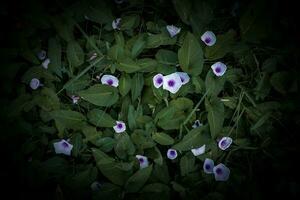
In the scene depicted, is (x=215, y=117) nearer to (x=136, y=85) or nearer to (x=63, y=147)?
(x=136, y=85)

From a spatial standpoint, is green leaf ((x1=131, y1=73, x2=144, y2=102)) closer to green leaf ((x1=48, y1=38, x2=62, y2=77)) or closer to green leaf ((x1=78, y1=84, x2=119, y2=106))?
green leaf ((x1=78, y1=84, x2=119, y2=106))

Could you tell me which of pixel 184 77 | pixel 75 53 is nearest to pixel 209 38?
pixel 184 77

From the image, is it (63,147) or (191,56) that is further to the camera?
(63,147)

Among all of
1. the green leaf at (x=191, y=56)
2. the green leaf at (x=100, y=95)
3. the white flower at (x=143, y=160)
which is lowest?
the white flower at (x=143, y=160)

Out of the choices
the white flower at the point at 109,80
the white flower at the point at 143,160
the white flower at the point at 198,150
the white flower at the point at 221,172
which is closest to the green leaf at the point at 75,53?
the white flower at the point at 109,80

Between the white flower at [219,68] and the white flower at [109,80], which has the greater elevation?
the white flower at [219,68]

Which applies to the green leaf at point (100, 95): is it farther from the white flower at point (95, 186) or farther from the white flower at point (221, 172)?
the white flower at point (221, 172)
